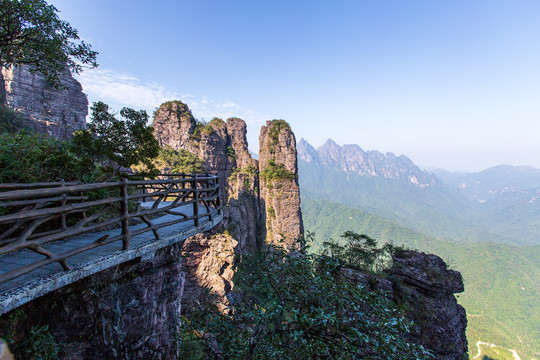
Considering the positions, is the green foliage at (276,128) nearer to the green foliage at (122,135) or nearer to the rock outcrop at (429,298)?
the rock outcrop at (429,298)

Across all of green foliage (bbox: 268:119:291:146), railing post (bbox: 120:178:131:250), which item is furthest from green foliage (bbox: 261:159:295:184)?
railing post (bbox: 120:178:131:250)

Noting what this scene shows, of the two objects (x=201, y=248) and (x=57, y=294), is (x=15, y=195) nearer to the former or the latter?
(x=57, y=294)

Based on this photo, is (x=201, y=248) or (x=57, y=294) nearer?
(x=57, y=294)

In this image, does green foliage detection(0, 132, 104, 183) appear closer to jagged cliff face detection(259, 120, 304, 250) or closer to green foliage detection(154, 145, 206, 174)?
green foliage detection(154, 145, 206, 174)

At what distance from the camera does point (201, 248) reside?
27688mm

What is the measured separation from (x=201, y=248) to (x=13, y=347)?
83.7 ft

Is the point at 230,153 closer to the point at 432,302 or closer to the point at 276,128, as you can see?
the point at 276,128

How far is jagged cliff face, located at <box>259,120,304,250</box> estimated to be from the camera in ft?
144

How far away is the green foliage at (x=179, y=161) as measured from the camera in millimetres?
38506

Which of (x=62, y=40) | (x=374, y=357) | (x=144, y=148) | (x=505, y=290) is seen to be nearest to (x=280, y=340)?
(x=374, y=357)

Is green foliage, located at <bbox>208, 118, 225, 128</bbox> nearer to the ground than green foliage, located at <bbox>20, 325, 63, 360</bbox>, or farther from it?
farther from it

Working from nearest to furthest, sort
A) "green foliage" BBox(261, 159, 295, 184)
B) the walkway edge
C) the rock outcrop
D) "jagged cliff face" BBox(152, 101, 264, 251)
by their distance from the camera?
the walkway edge
the rock outcrop
"jagged cliff face" BBox(152, 101, 264, 251)
"green foliage" BBox(261, 159, 295, 184)

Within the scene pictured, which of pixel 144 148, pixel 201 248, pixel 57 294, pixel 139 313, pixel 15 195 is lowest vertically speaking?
pixel 201 248

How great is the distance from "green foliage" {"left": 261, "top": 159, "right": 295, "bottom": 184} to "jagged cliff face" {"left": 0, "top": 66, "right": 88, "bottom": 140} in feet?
105
